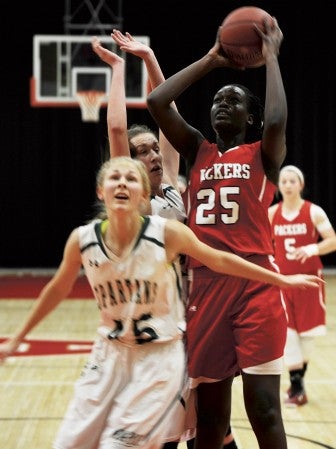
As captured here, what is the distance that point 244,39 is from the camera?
370cm

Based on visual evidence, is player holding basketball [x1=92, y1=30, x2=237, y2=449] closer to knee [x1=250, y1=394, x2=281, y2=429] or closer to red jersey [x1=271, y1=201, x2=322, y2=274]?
knee [x1=250, y1=394, x2=281, y2=429]

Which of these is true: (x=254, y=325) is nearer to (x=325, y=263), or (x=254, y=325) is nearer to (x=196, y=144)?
(x=196, y=144)

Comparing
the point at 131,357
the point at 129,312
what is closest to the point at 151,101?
the point at 129,312

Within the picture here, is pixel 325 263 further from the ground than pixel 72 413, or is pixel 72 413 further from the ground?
pixel 72 413

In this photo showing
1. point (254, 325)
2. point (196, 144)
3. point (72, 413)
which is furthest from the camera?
point (196, 144)

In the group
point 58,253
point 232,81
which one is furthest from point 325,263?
point 58,253

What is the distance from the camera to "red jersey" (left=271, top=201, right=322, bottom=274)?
21.4ft

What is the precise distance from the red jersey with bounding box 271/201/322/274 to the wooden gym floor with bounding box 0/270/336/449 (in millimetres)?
1004

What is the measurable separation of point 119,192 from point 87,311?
8609mm

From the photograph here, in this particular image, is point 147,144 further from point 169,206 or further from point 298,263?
point 298,263

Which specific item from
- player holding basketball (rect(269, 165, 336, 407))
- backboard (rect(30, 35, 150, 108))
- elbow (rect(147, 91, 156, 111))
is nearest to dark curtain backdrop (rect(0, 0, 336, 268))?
backboard (rect(30, 35, 150, 108))

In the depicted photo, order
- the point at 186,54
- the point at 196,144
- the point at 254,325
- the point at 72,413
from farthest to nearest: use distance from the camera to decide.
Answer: the point at 186,54
the point at 196,144
the point at 254,325
the point at 72,413

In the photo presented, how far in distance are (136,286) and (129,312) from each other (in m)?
0.10

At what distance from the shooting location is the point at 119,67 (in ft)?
12.8
